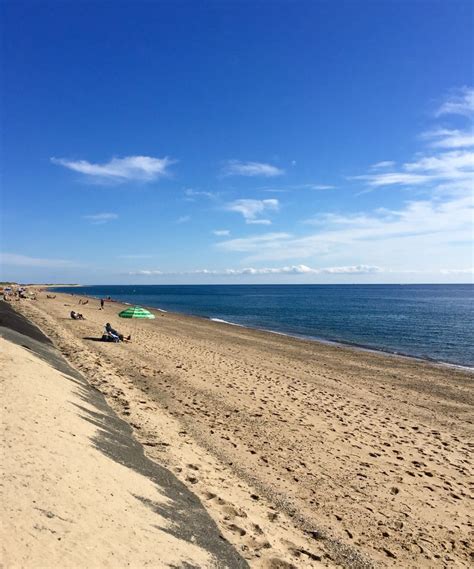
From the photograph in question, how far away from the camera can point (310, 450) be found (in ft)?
34.1

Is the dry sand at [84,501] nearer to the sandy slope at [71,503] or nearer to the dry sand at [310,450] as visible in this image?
the sandy slope at [71,503]

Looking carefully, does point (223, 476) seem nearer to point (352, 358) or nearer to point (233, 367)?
point (233, 367)

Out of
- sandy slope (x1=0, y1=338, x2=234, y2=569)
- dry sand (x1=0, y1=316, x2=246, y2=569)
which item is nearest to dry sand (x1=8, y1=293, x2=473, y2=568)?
dry sand (x1=0, y1=316, x2=246, y2=569)

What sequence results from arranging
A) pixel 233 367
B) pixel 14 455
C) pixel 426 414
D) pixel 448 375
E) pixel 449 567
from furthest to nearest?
pixel 448 375, pixel 233 367, pixel 426 414, pixel 449 567, pixel 14 455

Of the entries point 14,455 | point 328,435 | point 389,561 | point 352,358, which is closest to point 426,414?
point 328,435

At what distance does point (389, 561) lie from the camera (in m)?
6.45

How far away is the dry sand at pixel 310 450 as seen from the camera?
22.4 ft

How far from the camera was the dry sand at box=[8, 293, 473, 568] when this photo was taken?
6.83 metres

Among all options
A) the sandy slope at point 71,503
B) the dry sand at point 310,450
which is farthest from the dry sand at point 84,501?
the dry sand at point 310,450

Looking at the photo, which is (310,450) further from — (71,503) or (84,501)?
(71,503)

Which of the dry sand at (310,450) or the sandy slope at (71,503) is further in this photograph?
the dry sand at (310,450)

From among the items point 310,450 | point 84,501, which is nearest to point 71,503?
point 84,501

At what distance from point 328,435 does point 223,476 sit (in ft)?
13.9

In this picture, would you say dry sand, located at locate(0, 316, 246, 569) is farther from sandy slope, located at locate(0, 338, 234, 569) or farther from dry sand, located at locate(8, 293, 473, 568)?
dry sand, located at locate(8, 293, 473, 568)
